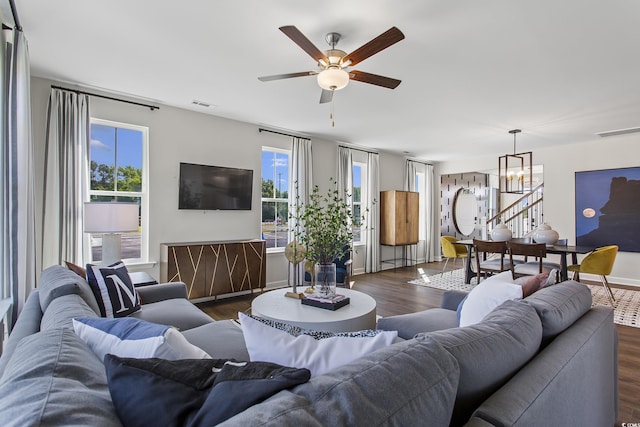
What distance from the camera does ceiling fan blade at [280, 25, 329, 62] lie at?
2049 mm

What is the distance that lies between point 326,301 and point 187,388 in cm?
190

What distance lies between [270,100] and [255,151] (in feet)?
4.24

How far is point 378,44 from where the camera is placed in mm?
2197

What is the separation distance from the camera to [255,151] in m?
5.18

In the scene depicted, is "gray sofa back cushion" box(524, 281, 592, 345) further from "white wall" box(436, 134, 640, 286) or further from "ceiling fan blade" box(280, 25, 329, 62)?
"white wall" box(436, 134, 640, 286)

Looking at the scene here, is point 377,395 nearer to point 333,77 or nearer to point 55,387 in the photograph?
point 55,387

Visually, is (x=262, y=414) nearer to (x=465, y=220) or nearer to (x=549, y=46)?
(x=549, y=46)

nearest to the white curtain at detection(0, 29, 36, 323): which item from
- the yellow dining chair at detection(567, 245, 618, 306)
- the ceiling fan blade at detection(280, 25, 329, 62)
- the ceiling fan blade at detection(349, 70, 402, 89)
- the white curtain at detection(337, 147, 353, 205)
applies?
the ceiling fan blade at detection(280, 25, 329, 62)

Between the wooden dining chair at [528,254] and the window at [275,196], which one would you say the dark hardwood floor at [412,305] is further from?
the window at [275,196]

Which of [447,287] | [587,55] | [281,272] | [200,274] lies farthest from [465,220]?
[200,274]

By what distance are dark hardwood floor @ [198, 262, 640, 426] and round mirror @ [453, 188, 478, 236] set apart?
251cm

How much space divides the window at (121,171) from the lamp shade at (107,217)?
96cm

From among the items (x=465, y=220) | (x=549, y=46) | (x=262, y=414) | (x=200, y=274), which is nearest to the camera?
(x=262, y=414)

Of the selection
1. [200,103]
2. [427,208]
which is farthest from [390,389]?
[427,208]
